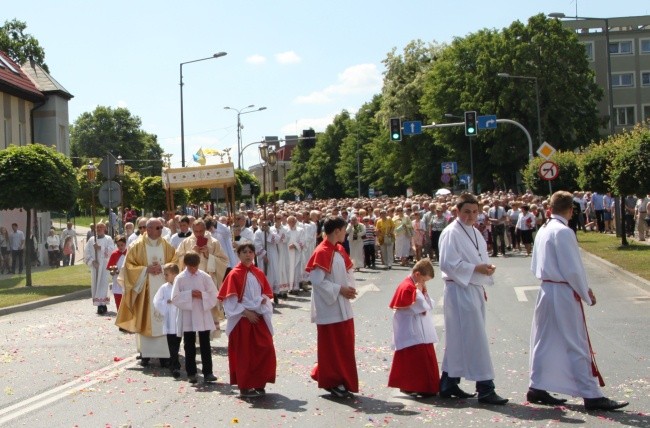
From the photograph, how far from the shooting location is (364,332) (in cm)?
1627

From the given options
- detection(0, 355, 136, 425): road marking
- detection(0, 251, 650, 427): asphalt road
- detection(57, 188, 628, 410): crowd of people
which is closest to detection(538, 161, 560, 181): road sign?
detection(0, 251, 650, 427): asphalt road

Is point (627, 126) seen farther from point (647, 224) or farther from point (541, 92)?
point (647, 224)

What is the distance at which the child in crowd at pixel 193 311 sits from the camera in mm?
12195

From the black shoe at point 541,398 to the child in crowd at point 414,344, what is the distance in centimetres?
98

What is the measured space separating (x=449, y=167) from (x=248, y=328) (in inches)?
2302

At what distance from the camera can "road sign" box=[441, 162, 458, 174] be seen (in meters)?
68.2

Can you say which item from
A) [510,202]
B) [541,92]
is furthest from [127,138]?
[510,202]

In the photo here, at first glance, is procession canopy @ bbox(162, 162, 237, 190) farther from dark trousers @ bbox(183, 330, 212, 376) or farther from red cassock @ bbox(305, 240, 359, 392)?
red cassock @ bbox(305, 240, 359, 392)

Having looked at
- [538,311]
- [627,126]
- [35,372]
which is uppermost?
[627,126]

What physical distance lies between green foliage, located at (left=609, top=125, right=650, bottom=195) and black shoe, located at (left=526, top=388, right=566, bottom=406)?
21.9 metres

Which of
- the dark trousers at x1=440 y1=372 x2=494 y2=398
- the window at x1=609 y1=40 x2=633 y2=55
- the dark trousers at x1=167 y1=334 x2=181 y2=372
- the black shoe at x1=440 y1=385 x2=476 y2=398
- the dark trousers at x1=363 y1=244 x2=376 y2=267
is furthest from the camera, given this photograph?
the window at x1=609 y1=40 x2=633 y2=55

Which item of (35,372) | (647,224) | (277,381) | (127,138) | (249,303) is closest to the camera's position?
(249,303)

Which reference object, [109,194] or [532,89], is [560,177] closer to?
[109,194]

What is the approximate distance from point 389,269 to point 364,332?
16288 mm
